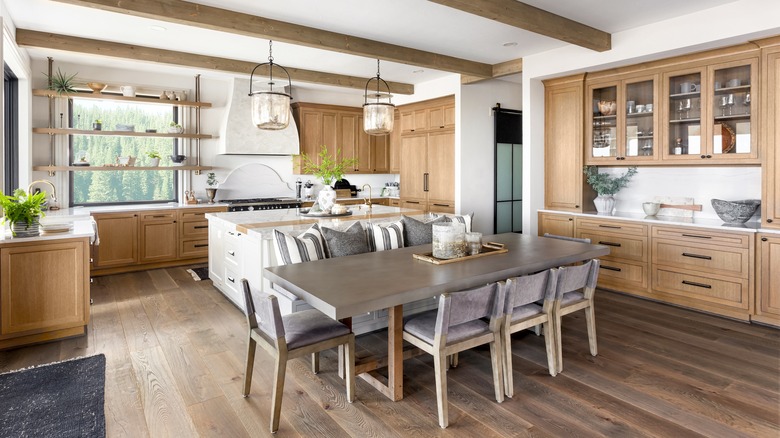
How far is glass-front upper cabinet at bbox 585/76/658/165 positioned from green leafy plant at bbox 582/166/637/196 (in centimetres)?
14

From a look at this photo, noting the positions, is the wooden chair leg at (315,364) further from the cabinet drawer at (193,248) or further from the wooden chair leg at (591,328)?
the cabinet drawer at (193,248)

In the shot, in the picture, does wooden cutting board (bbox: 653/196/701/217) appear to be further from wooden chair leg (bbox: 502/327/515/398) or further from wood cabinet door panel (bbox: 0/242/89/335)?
wood cabinet door panel (bbox: 0/242/89/335)

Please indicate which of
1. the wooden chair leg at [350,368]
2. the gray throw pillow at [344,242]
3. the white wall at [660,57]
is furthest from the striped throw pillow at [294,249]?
the white wall at [660,57]

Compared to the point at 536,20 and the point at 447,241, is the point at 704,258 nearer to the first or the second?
the point at 536,20

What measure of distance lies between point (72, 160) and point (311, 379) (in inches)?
206

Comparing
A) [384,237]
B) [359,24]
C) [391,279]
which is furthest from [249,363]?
[359,24]

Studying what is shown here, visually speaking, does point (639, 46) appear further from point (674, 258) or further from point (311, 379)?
point (311, 379)

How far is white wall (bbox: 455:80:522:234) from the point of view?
651 centimetres

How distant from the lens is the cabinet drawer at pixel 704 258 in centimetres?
402

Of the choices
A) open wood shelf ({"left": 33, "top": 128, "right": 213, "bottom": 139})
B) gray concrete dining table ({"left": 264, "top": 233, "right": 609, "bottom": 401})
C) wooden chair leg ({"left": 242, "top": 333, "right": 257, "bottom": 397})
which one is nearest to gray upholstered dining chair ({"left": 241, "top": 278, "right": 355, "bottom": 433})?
wooden chair leg ({"left": 242, "top": 333, "right": 257, "bottom": 397})

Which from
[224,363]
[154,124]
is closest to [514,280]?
[224,363]

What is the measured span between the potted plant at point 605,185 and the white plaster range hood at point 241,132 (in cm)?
454

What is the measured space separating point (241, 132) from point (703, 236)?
5883mm

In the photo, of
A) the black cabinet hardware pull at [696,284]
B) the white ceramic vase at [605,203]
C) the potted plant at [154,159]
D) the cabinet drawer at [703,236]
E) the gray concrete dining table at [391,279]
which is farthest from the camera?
the potted plant at [154,159]
